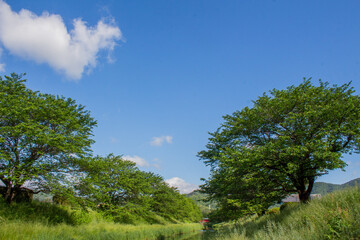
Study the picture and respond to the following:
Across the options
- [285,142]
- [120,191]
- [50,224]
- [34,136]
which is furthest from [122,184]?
[285,142]

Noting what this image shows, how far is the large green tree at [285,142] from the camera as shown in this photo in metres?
12.7

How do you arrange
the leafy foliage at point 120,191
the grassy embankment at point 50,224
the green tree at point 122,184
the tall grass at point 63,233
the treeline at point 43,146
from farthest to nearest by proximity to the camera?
the green tree at point 122,184 → the leafy foliage at point 120,191 → the treeline at point 43,146 → the grassy embankment at point 50,224 → the tall grass at point 63,233

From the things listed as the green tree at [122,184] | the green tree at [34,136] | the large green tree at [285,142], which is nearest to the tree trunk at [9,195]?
the green tree at [34,136]

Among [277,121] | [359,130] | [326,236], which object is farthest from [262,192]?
[326,236]

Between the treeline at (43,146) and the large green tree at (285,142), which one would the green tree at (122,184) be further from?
the large green tree at (285,142)

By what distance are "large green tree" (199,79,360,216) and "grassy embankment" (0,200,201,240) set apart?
1254 centimetres

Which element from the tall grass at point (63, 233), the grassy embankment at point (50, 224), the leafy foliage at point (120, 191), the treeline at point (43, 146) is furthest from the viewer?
the leafy foliage at point (120, 191)

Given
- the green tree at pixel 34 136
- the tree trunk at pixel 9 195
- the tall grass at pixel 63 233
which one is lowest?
the tall grass at pixel 63 233

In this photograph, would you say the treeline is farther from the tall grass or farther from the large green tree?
the large green tree

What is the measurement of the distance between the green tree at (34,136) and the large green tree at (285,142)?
13370mm

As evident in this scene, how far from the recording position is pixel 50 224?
17.3 m

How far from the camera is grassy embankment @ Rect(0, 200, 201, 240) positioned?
501 inches

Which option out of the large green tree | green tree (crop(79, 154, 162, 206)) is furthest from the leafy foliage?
the large green tree

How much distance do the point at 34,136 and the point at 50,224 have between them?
8.00 metres
